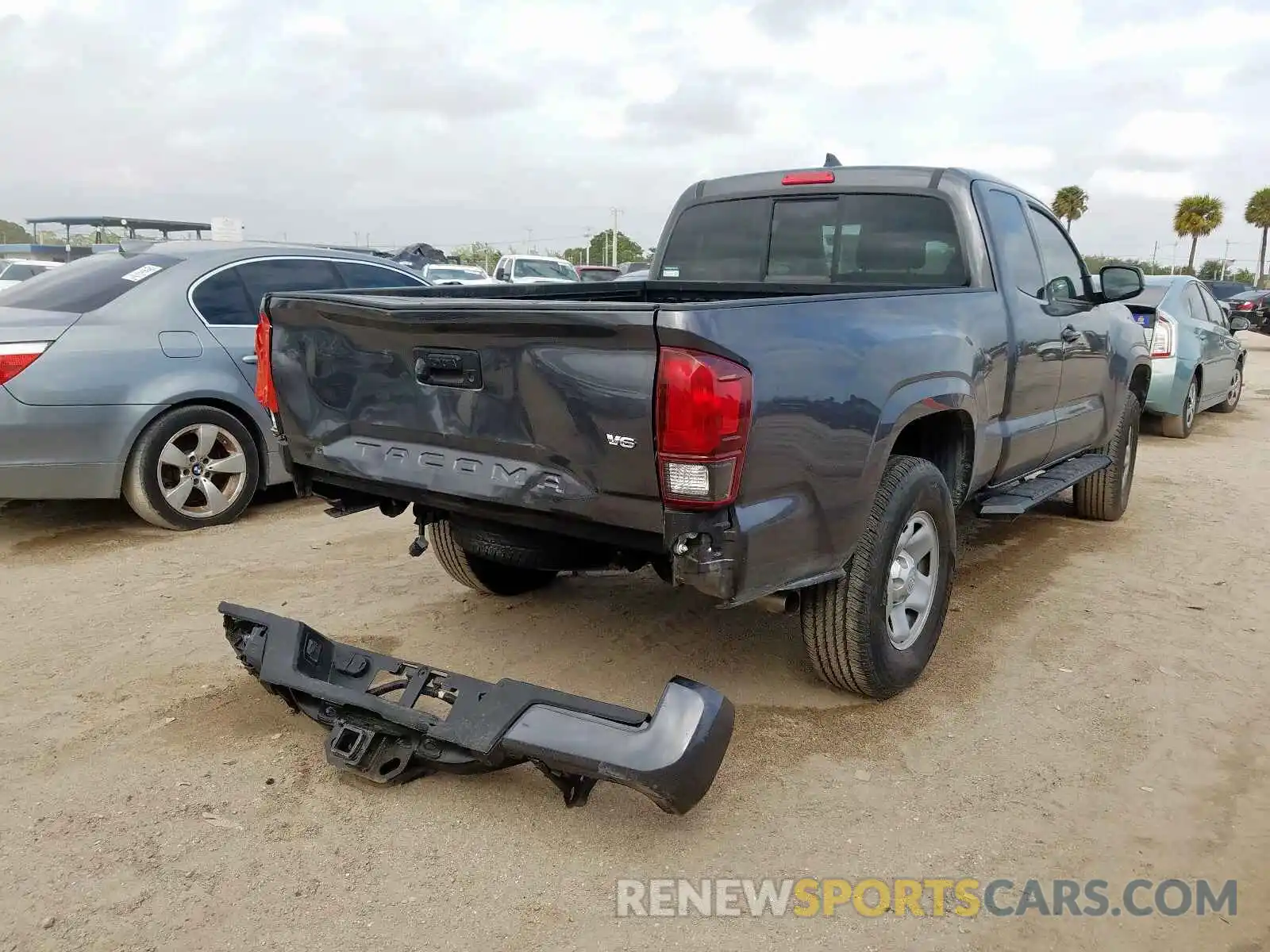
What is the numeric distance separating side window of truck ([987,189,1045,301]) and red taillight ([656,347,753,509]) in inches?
91.4

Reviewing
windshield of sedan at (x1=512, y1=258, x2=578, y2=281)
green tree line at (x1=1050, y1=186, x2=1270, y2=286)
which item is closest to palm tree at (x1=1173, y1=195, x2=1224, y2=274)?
green tree line at (x1=1050, y1=186, x2=1270, y2=286)

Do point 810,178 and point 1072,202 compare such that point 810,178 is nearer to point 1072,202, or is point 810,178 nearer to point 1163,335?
point 1163,335

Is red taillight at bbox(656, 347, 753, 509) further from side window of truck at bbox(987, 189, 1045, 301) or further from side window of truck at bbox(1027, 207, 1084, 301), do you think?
side window of truck at bbox(1027, 207, 1084, 301)

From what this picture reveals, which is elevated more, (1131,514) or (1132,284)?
(1132,284)

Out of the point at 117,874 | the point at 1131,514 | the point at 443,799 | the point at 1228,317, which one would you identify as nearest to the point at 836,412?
the point at 443,799

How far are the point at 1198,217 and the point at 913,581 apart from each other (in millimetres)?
61936

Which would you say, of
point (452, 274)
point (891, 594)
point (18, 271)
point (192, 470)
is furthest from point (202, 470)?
point (452, 274)

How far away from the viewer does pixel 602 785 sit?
2.98 m

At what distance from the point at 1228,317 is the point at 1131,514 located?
21.1 feet

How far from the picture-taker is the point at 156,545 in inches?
207

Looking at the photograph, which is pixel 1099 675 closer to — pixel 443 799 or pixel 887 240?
pixel 887 240

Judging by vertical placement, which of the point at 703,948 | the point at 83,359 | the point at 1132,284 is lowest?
the point at 703,948

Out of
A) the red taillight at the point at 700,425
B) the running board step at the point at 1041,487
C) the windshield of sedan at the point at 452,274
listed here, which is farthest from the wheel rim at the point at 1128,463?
the windshield of sedan at the point at 452,274

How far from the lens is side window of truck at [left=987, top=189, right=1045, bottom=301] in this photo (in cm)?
433
